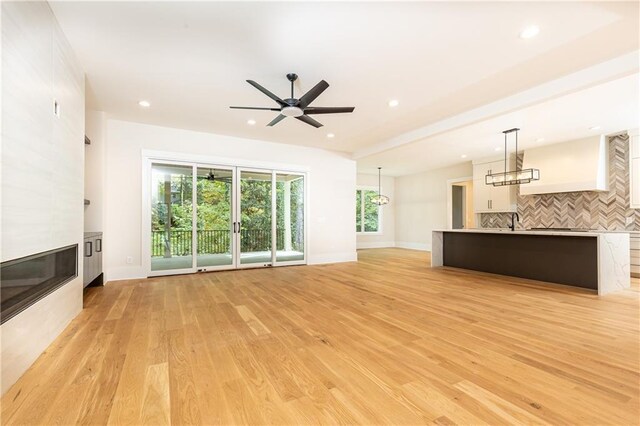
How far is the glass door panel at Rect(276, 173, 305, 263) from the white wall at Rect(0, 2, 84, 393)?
13.4 ft

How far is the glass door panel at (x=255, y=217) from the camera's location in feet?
21.0

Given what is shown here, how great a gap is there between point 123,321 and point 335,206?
17.6 ft

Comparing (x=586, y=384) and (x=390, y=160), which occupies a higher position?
(x=390, y=160)

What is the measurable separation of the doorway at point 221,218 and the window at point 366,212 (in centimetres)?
444

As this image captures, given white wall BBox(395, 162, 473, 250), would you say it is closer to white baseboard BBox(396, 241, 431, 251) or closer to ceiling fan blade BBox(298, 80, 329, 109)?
white baseboard BBox(396, 241, 431, 251)

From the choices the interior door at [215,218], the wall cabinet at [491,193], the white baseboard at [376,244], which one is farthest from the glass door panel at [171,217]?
the wall cabinet at [491,193]

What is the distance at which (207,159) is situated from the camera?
600cm

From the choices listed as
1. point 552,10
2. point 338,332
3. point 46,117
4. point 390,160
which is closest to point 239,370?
point 338,332

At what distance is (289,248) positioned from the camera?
23.3 feet

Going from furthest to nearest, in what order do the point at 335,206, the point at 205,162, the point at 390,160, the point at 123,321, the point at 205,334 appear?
1. the point at 390,160
2. the point at 335,206
3. the point at 205,162
4. the point at 123,321
5. the point at 205,334

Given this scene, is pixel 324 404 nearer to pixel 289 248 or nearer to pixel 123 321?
pixel 123 321

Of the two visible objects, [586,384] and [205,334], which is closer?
[586,384]

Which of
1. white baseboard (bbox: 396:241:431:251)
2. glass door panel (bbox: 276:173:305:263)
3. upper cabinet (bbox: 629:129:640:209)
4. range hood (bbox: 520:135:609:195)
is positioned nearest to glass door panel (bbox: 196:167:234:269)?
glass door panel (bbox: 276:173:305:263)

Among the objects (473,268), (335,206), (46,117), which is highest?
(46,117)
